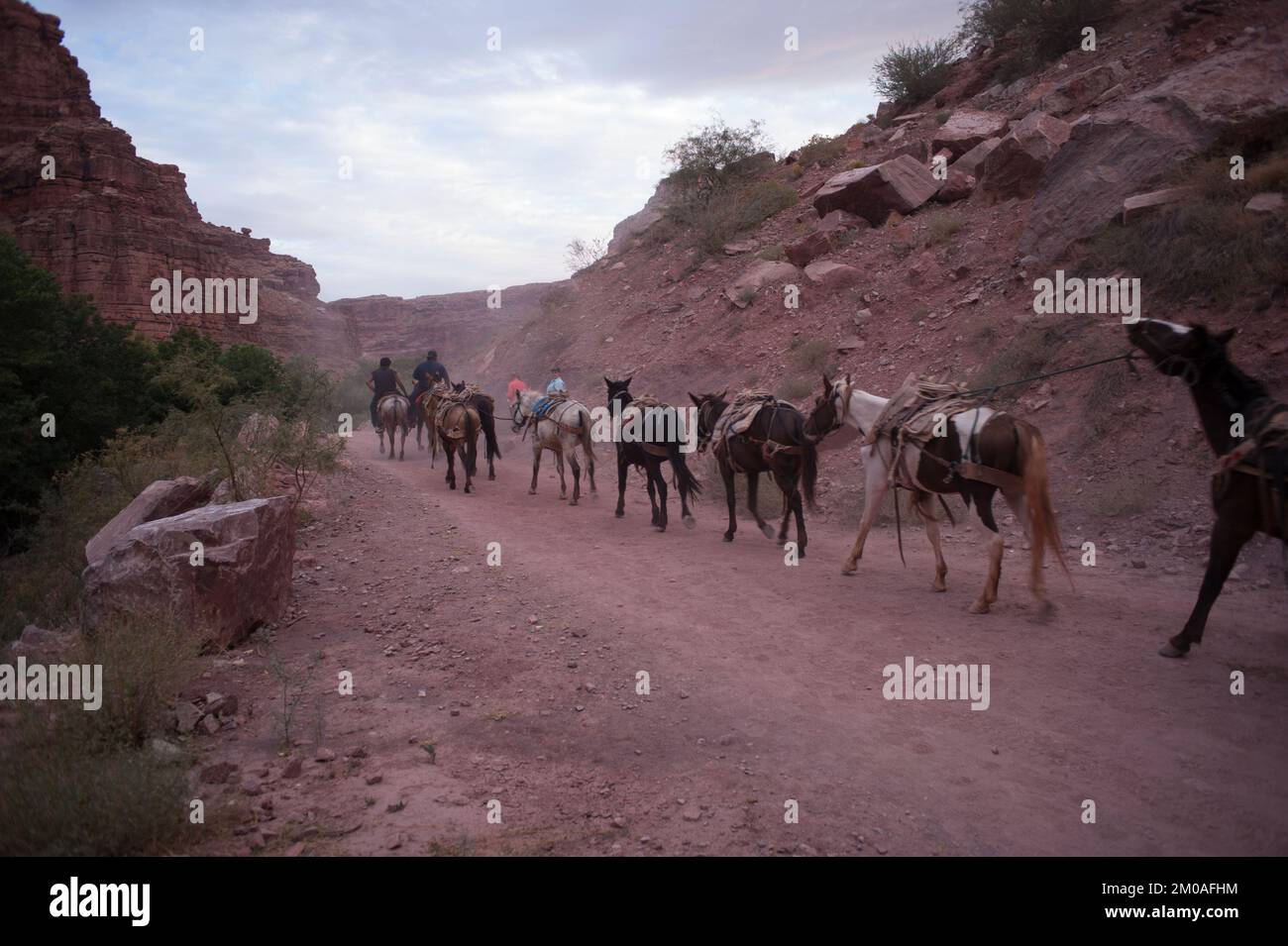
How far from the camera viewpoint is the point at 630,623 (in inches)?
271

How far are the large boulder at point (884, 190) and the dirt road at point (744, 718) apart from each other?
15038 mm

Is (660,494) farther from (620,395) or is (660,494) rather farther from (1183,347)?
(1183,347)

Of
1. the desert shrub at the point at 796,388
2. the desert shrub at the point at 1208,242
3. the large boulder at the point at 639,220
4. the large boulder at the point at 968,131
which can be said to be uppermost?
the large boulder at the point at 639,220

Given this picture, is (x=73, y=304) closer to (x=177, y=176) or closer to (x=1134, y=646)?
(x=1134, y=646)

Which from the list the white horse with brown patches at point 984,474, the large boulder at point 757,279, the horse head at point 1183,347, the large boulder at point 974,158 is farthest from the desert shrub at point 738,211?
the horse head at point 1183,347

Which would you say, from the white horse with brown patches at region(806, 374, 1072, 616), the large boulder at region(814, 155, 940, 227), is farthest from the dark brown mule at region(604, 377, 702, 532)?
the large boulder at region(814, 155, 940, 227)

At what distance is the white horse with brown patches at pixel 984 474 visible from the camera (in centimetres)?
643

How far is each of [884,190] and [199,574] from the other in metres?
20.1

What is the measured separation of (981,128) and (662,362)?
11558 millimetres

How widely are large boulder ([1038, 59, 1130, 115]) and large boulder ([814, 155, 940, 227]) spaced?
3.34 m

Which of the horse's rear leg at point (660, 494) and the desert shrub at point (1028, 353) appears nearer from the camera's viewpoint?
the horse's rear leg at point (660, 494)

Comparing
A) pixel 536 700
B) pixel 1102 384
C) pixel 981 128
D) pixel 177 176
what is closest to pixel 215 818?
pixel 536 700

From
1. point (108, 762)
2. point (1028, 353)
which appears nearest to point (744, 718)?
point (108, 762)

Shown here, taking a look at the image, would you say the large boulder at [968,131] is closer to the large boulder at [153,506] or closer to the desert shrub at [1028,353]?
the desert shrub at [1028,353]
